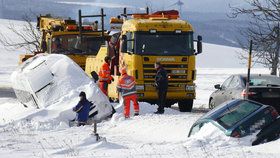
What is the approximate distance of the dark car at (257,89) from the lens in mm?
17797

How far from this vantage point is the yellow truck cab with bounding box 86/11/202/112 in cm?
2123

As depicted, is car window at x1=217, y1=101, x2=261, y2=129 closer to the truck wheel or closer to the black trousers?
the black trousers

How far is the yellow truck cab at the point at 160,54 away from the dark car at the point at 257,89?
1792mm

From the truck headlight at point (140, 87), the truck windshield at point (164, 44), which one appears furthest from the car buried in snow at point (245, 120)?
the truck windshield at point (164, 44)

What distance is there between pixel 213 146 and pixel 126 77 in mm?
7269

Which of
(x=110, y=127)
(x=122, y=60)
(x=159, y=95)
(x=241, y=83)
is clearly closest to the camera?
(x=110, y=127)

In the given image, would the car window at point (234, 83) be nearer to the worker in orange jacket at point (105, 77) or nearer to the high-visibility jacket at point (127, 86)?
the high-visibility jacket at point (127, 86)

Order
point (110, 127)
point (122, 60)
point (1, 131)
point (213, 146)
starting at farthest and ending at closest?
point (122, 60)
point (110, 127)
point (1, 131)
point (213, 146)

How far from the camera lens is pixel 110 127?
17.4 metres

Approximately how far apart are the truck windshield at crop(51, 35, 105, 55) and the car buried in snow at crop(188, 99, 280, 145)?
49.0 feet

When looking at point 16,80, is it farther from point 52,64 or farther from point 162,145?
point 162,145

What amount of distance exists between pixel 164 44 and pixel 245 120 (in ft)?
28.5

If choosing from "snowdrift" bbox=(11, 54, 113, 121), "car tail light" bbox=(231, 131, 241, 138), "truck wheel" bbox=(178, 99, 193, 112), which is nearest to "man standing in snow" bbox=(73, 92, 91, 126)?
"snowdrift" bbox=(11, 54, 113, 121)

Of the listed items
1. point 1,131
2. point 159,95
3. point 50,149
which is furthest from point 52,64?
point 50,149
